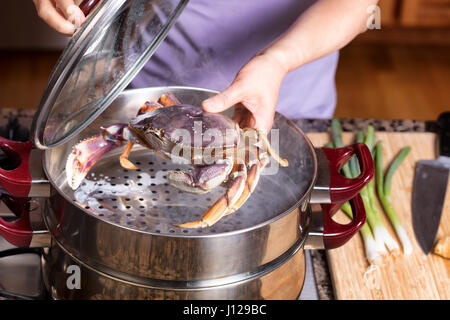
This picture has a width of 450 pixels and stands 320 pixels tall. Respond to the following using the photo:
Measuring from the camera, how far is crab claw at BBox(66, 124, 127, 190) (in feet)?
3.05

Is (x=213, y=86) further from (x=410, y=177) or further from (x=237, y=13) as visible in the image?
(x=410, y=177)

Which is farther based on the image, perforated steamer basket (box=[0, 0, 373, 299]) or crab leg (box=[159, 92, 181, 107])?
crab leg (box=[159, 92, 181, 107])

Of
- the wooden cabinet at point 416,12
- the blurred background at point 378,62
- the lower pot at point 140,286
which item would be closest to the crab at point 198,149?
the lower pot at point 140,286

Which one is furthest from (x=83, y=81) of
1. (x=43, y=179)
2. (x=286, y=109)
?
(x=286, y=109)

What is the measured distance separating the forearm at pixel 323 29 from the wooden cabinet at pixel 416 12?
192cm

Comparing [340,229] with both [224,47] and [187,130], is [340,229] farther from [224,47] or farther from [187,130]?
[224,47]

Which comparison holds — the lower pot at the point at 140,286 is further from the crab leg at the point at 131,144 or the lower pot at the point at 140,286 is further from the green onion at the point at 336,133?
the green onion at the point at 336,133

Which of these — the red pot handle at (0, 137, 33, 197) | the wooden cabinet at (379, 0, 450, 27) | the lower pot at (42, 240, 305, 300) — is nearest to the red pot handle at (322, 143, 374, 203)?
the lower pot at (42, 240, 305, 300)

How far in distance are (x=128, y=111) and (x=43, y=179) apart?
266 millimetres

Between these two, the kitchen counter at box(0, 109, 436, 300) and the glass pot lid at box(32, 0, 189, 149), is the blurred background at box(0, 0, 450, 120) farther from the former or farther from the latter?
the glass pot lid at box(32, 0, 189, 149)

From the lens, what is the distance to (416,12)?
2.97 m

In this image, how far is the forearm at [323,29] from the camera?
3.55ft

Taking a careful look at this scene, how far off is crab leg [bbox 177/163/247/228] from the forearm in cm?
28

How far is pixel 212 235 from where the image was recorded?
2.37ft
